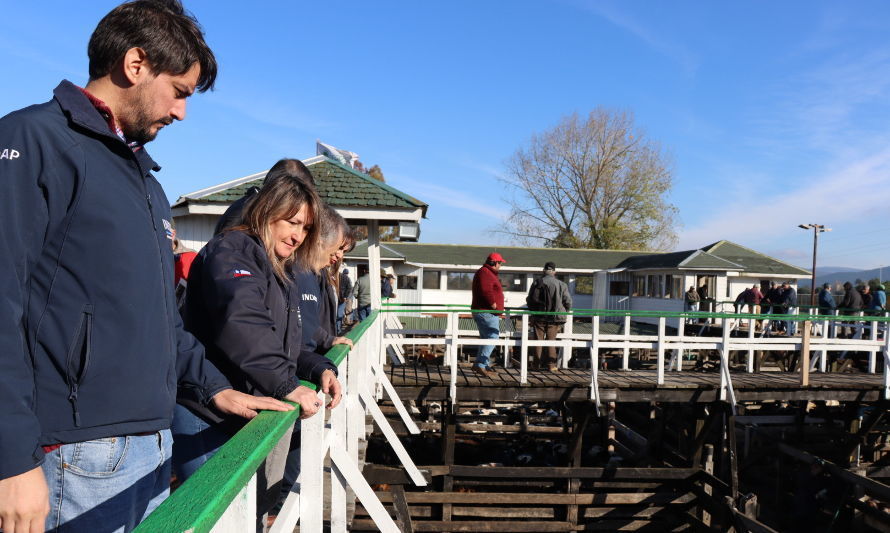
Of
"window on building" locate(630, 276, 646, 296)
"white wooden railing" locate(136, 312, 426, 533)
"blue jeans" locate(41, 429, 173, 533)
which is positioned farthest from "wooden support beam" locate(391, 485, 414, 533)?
"window on building" locate(630, 276, 646, 296)

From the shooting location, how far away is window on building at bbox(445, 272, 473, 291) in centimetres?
2909

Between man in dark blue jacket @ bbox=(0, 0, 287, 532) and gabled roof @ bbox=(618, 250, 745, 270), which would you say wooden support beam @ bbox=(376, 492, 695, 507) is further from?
gabled roof @ bbox=(618, 250, 745, 270)

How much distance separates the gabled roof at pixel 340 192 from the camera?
782cm

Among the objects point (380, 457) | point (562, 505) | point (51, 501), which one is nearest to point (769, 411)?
point (562, 505)

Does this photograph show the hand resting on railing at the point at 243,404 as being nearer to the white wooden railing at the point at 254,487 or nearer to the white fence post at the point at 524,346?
the white wooden railing at the point at 254,487

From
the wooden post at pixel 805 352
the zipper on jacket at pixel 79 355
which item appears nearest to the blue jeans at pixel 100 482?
the zipper on jacket at pixel 79 355

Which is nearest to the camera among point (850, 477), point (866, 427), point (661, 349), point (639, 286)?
point (850, 477)

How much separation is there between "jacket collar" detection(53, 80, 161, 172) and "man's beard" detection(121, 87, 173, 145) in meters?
0.11

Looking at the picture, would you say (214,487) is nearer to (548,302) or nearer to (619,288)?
(548,302)

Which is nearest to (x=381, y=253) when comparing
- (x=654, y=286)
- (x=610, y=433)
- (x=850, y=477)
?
(x=654, y=286)

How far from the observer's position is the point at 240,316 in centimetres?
205

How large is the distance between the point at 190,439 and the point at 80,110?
1.23 meters

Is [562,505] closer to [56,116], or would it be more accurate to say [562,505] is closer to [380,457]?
[380,457]

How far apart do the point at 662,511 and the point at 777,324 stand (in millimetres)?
11325
